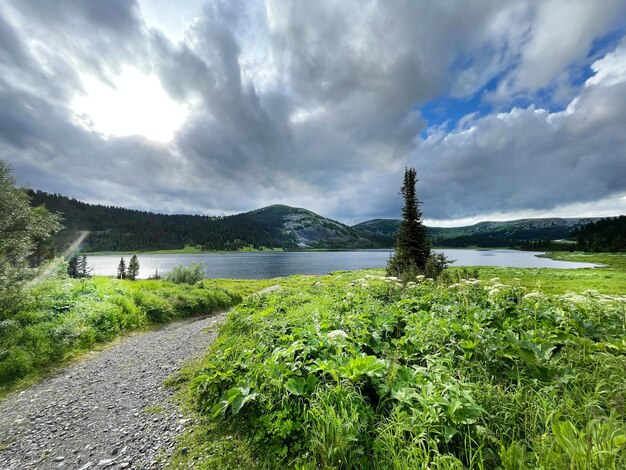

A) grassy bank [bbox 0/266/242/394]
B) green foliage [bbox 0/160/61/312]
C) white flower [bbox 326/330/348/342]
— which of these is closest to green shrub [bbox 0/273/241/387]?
grassy bank [bbox 0/266/242/394]

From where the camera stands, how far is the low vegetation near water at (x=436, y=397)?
294 cm

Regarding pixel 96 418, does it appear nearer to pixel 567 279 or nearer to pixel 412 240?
pixel 412 240

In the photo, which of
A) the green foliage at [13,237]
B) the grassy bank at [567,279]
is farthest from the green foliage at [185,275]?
the grassy bank at [567,279]

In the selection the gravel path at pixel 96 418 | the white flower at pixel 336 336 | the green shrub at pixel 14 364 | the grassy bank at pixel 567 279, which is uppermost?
the white flower at pixel 336 336

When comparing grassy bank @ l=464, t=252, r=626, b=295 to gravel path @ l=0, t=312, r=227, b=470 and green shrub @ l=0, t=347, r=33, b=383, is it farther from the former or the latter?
green shrub @ l=0, t=347, r=33, b=383

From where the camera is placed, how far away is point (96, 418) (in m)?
5.97

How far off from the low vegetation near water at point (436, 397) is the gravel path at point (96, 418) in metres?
0.97

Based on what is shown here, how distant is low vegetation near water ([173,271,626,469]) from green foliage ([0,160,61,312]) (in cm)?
1173

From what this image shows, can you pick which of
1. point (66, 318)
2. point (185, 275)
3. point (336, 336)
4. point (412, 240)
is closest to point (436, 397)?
point (336, 336)

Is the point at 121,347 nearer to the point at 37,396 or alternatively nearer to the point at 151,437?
the point at 37,396

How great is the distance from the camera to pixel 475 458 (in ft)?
9.53

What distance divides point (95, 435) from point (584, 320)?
10695 millimetres

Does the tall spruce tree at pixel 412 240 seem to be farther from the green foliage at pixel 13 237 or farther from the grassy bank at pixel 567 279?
the green foliage at pixel 13 237

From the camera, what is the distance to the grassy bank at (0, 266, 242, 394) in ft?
28.6
